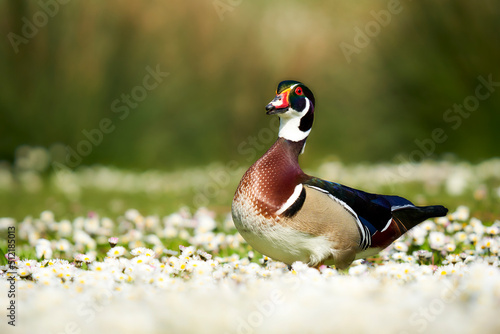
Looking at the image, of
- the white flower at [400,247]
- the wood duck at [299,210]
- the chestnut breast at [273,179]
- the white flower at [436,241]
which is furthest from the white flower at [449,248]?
the chestnut breast at [273,179]

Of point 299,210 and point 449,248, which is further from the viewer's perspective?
point 449,248

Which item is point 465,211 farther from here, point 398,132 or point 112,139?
point 112,139

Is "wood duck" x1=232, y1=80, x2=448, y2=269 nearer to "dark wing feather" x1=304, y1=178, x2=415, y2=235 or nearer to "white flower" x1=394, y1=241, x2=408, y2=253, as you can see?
"dark wing feather" x1=304, y1=178, x2=415, y2=235

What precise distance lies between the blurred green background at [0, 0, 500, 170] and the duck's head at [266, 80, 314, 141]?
8317 mm

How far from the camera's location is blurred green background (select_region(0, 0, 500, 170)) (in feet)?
38.1

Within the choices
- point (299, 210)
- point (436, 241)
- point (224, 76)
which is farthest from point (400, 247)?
point (224, 76)

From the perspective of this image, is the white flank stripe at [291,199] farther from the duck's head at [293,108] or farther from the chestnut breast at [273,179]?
the duck's head at [293,108]

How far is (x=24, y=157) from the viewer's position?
476 inches

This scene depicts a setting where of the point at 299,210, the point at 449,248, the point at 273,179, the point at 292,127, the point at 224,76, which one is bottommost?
the point at 299,210

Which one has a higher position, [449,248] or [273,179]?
[449,248]

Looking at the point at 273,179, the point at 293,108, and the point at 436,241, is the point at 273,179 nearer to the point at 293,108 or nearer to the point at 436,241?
the point at 293,108

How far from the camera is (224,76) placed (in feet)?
44.7

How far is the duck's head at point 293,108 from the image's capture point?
356 centimetres

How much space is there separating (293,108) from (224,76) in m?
10.2
